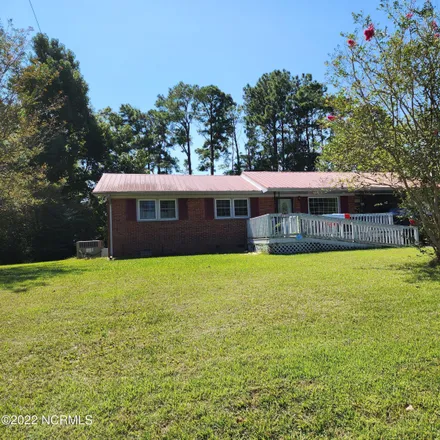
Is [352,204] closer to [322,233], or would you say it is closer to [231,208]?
[322,233]

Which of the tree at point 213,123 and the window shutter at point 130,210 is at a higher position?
the tree at point 213,123

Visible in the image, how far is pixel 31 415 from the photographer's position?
2.46 meters

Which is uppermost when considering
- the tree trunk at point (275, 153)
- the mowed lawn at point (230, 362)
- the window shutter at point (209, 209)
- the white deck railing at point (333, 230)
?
the tree trunk at point (275, 153)

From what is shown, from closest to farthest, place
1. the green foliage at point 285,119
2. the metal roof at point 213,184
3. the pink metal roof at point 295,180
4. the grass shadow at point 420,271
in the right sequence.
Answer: the grass shadow at point 420,271, the metal roof at point 213,184, the pink metal roof at point 295,180, the green foliage at point 285,119

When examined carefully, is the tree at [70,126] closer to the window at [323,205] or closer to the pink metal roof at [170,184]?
the pink metal roof at [170,184]

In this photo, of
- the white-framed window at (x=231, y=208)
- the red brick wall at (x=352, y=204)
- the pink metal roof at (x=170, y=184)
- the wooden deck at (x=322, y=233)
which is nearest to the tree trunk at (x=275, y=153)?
the pink metal roof at (x=170, y=184)

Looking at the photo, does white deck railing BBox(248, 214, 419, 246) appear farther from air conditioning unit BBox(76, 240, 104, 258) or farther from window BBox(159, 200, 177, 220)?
air conditioning unit BBox(76, 240, 104, 258)

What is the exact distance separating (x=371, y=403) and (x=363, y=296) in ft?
10.1

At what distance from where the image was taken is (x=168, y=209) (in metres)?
15.4

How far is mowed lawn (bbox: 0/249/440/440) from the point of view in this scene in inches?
90.0

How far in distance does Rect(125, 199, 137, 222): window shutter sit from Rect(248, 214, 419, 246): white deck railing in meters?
5.39

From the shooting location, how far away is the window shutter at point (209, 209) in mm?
15758

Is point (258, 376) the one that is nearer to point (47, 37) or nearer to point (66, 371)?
point (66, 371)

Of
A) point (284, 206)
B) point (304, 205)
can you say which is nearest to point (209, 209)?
point (284, 206)
